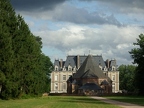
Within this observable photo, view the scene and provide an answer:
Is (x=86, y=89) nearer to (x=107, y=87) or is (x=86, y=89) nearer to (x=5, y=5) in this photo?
(x=107, y=87)

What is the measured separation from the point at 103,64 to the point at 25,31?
98598 millimetres

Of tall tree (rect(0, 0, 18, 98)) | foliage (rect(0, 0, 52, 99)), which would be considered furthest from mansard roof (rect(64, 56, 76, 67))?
tall tree (rect(0, 0, 18, 98))

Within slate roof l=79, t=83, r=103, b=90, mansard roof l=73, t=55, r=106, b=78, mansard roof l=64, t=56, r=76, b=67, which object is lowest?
slate roof l=79, t=83, r=103, b=90

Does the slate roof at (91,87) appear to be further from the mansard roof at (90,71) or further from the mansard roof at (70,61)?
the mansard roof at (70,61)

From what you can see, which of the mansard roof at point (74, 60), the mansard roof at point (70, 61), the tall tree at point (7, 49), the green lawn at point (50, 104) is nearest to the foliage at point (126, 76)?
the mansard roof at point (74, 60)

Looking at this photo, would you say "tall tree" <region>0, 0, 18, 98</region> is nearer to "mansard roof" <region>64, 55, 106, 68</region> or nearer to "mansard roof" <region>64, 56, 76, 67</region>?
"mansard roof" <region>64, 56, 76, 67</region>

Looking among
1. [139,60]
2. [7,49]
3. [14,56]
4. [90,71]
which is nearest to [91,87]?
[90,71]

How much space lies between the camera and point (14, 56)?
48.5 meters

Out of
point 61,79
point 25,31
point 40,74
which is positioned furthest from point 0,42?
point 61,79

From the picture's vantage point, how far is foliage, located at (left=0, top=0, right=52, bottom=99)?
44.4 m

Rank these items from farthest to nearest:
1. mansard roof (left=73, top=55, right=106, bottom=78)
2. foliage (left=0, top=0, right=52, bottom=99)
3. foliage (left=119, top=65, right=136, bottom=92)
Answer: foliage (left=119, top=65, right=136, bottom=92) < mansard roof (left=73, top=55, right=106, bottom=78) < foliage (left=0, top=0, right=52, bottom=99)

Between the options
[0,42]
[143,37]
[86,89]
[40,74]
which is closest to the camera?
[0,42]

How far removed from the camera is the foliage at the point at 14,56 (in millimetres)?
44375

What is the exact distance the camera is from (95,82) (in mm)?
120125
